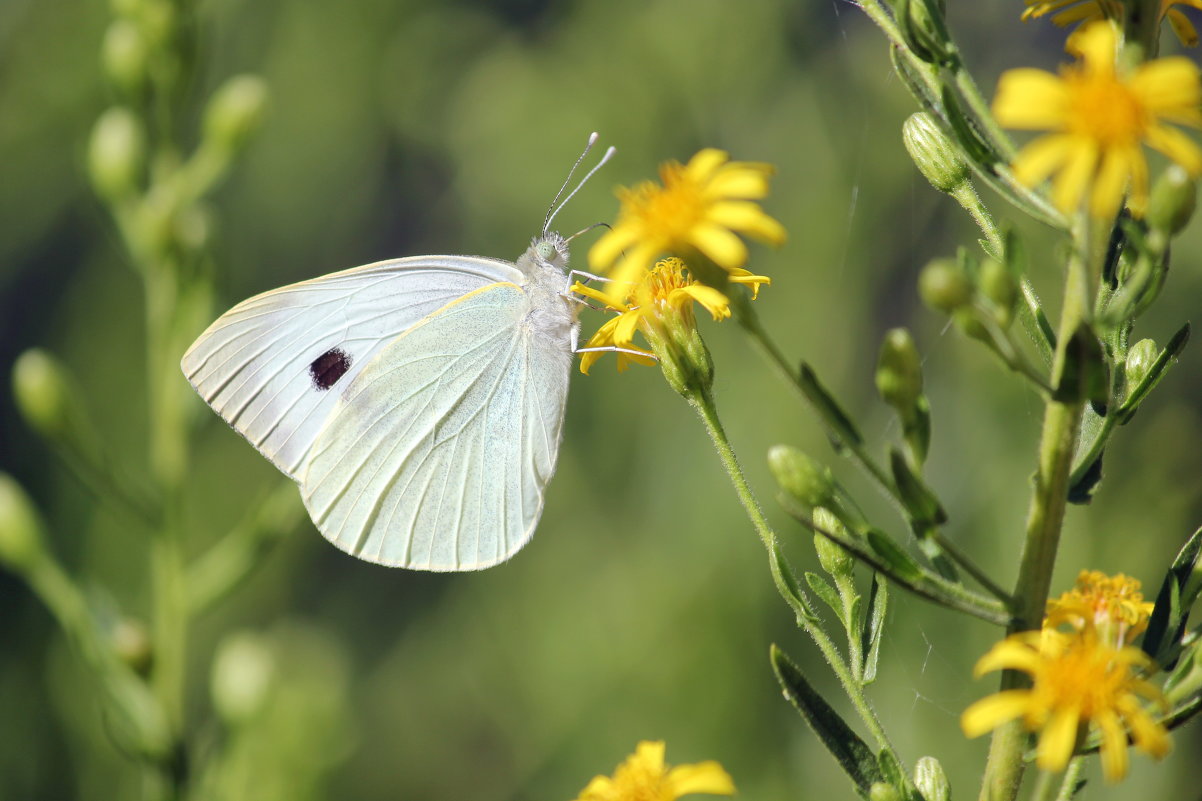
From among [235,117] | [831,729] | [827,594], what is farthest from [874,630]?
[235,117]

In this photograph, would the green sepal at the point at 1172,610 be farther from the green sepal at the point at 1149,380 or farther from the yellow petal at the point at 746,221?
the yellow petal at the point at 746,221

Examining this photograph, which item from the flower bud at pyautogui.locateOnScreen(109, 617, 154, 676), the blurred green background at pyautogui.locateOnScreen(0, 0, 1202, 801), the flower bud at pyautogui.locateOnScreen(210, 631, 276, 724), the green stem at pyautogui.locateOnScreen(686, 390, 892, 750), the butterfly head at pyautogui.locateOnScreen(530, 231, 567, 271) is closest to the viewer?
the green stem at pyautogui.locateOnScreen(686, 390, 892, 750)

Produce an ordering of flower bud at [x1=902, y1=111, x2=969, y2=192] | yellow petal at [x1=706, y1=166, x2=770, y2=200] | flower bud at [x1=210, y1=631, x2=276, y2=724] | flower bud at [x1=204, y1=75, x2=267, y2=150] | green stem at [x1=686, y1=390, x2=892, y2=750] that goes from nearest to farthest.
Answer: yellow petal at [x1=706, y1=166, x2=770, y2=200], green stem at [x1=686, y1=390, x2=892, y2=750], flower bud at [x1=902, y1=111, x2=969, y2=192], flower bud at [x1=210, y1=631, x2=276, y2=724], flower bud at [x1=204, y1=75, x2=267, y2=150]

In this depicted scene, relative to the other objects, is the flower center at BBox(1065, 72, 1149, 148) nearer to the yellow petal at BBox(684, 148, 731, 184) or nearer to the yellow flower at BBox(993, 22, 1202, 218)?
the yellow flower at BBox(993, 22, 1202, 218)

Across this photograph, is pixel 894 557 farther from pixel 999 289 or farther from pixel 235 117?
pixel 235 117

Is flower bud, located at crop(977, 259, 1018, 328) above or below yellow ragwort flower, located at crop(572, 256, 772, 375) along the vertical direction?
below

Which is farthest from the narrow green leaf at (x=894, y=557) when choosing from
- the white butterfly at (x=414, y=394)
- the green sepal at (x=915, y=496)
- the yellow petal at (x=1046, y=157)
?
the white butterfly at (x=414, y=394)

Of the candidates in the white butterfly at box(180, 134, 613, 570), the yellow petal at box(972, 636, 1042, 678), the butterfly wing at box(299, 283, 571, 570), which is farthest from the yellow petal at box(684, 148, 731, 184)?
the butterfly wing at box(299, 283, 571, 570)
